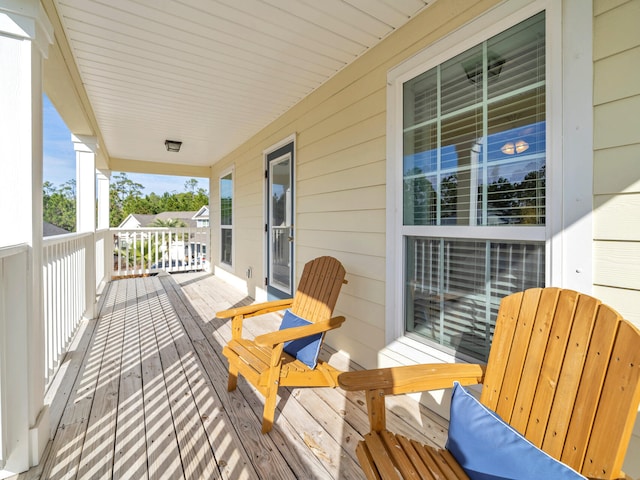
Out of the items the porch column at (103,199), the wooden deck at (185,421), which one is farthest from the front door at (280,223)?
the porch column at (103,199)

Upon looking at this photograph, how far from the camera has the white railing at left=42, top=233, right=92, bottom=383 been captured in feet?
7.54

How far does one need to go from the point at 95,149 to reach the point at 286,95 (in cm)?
237

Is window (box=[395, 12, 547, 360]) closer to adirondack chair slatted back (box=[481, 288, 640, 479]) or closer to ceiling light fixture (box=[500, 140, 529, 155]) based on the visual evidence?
ceiling light fixture (box=[500, 140, 529, 155])

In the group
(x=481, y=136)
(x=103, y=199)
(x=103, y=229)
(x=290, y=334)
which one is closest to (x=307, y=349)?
(x=290, y=334)

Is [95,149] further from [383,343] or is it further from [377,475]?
[377,475]

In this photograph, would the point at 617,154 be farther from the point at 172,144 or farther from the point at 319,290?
the point at 172,144

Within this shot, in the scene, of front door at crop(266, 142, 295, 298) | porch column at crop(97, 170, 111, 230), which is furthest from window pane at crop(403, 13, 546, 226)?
porch column at crop(97, 170, 111, 230)

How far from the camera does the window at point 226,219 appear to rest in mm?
6146

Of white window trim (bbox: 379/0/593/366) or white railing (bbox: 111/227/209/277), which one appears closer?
white window trim (bbox: 379/0/593/366)

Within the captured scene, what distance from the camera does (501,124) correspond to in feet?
5.41

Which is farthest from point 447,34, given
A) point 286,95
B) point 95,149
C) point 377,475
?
point 95,149

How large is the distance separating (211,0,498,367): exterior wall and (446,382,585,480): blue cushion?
1.22 metres

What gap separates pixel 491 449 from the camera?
1.02m

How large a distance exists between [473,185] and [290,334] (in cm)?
135
